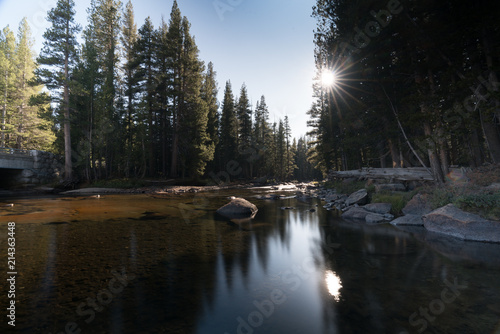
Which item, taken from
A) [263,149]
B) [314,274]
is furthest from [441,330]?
[263,149]

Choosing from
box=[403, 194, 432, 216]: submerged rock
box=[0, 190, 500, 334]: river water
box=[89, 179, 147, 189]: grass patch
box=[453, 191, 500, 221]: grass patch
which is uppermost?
box=[89, 179, 147, 189]: grass patch

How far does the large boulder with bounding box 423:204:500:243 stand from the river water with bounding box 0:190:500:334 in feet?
1.77

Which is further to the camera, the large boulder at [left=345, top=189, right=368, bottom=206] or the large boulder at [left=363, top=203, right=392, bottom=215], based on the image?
the large boulder at [left=345, top=189, right=368, bottom=206]

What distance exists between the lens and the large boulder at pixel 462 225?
7.30 m

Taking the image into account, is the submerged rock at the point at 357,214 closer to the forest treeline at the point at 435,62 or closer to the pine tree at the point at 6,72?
the forest treeline at the point at 435,62

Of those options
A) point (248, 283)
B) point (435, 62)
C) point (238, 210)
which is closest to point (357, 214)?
point (238, 210)

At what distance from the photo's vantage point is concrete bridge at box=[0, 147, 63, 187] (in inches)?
980

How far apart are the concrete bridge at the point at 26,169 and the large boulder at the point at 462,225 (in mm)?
36351

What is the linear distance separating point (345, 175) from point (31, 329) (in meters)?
25.7

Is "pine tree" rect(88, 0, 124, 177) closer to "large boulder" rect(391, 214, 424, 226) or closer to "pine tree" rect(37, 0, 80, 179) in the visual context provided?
"pine tree" rect(37, 0, 80, 179)

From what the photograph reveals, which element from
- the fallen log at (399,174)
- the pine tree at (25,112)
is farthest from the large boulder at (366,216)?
the pine tree at (25,112)

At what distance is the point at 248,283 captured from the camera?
15.6ft

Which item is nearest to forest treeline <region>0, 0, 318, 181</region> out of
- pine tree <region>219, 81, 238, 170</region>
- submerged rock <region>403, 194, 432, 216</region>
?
pine tree <region>219, 81, 238, 170</region>

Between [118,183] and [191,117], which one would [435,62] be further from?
[118,183]
